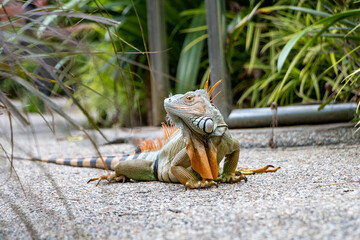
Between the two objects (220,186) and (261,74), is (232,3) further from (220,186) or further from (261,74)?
(220,186)

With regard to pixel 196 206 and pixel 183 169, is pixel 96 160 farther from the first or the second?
pixel 196 206

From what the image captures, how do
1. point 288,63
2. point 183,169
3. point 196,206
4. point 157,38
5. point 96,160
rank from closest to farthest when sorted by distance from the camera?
point 196,206 → point 183,169 → point 96,160 → point 157,38 → point 288,63

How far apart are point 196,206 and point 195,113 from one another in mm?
515

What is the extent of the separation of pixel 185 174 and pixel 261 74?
121 inches

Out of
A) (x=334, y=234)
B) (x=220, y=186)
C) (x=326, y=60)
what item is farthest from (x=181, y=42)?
(x=334, y=234)

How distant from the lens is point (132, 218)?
1552mm

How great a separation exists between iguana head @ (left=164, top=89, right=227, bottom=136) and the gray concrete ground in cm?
30

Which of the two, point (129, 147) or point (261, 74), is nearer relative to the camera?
point (129, 147)

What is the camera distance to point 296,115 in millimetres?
3482

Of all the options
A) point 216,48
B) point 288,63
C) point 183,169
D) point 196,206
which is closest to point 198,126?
point 183,169

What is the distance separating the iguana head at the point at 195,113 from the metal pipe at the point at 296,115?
5.13 ft

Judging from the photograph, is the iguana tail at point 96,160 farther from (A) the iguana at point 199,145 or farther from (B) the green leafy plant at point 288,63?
(B) the green leafy plant at point 288,63

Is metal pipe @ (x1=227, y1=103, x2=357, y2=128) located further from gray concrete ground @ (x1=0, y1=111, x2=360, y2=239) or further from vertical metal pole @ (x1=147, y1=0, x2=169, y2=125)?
vertical metal pole @ (x1=147, y1=0, x2=169, y2=125)

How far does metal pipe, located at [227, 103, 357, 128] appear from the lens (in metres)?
3.41
